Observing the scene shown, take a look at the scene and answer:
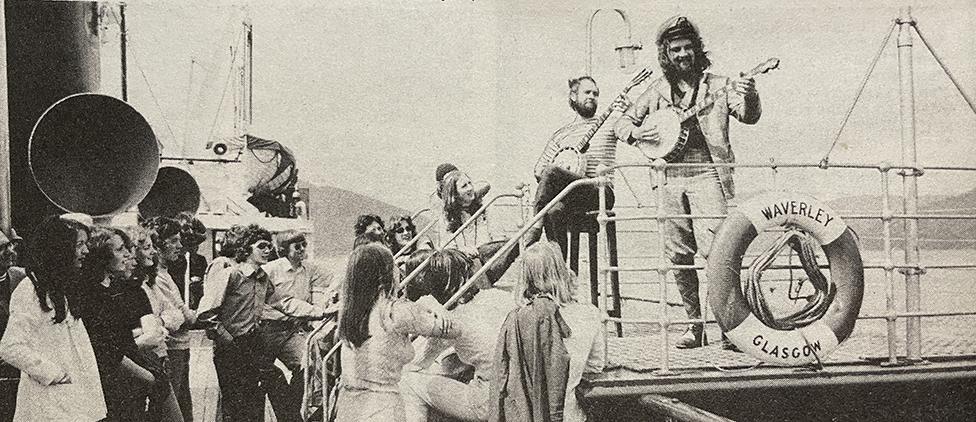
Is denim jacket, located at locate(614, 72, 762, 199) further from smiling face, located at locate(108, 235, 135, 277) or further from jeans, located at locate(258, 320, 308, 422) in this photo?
smiling face, located at locate(108, 235, 135, 277)

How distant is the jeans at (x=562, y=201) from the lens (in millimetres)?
3621

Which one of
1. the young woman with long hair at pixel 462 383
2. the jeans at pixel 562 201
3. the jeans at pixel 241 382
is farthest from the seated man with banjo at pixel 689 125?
the jeans at pixel 241 382

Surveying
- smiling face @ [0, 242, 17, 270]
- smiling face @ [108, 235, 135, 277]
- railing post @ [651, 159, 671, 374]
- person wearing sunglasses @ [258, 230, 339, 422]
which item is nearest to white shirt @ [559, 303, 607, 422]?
railing post @ [651, 159, 671, 374]

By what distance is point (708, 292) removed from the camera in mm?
3305

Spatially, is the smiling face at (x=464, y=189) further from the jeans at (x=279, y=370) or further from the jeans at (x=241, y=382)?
the jeans at (x=241, y=382)

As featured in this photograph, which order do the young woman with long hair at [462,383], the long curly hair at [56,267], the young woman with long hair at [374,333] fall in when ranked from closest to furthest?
the young woman with long hair at [374,333], the young woman with long hair at [462,383], the long curly hair at [56,267]

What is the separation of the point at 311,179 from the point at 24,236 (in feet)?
4.21

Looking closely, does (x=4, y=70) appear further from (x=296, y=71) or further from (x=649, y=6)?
(x=649, y=6)

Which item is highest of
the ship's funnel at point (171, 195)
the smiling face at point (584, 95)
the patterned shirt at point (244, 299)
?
the smiling face at point (584, 95)

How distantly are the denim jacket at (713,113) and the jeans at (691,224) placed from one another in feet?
0.27

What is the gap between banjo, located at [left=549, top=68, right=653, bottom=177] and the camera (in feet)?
12.1

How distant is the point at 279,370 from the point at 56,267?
1.04m

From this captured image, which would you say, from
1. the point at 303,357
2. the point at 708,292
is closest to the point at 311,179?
the point at 303,357

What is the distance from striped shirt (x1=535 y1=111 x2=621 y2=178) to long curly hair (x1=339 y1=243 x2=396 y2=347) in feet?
3.06
